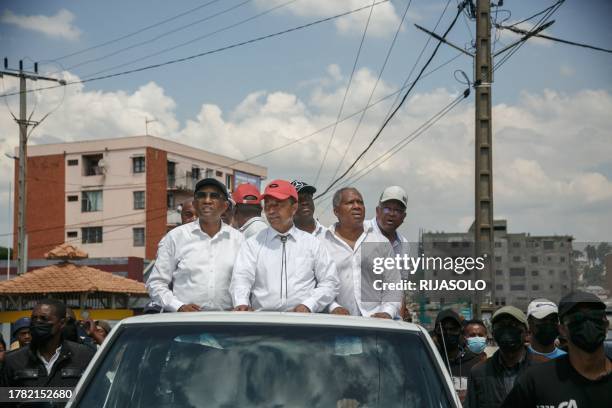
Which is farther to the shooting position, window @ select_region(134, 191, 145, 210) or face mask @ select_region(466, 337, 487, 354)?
window @ select_region(134, 191, 145, 210)

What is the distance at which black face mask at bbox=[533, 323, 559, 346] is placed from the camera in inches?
228

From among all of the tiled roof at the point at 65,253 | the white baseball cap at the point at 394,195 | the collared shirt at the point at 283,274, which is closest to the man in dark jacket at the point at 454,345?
the white baseball cap at the point at 394,195

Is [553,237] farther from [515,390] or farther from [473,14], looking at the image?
[515,390]

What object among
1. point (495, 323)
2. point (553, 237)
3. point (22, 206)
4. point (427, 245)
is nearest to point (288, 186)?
point (495, 323)

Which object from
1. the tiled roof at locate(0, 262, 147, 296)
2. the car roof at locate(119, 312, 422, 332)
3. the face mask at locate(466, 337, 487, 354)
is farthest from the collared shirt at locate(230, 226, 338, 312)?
the tiled roof at locate(0, 262, 147, 296)

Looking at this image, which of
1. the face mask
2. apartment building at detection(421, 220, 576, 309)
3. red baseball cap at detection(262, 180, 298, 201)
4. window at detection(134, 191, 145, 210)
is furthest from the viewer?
window at detection(134, 191, 145, 210)

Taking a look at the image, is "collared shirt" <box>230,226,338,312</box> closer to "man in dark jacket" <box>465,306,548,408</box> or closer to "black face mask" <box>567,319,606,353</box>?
"man in dark jacket" <box>465,306,548,408</box>

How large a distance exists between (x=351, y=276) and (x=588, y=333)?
2.80 m

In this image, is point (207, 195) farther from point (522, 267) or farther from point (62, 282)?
point (62, 282)

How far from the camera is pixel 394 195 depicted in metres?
6.97

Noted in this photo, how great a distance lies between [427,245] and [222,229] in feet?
16.9

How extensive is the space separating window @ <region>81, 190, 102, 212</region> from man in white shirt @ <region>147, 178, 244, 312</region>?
206ft

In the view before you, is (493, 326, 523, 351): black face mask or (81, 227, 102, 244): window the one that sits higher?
(81, 227, 102, 244): window

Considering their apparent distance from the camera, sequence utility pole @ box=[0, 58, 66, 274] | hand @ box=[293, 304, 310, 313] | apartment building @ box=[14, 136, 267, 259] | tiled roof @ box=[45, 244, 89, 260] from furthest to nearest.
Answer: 1. apartment building @ box=[14, 136, 267, 259]
2. utility pole @ box=[0, 58, 66, 274]
3. tiled roof @ box=[45, 244, 89, 260]
4. hand @ box=[293, 304, 310, 313]
